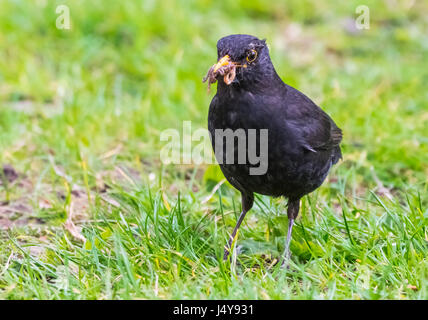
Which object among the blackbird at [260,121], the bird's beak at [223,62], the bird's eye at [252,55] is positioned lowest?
the blackbird at [260,121]

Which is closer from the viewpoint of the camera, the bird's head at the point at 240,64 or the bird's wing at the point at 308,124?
the bird's head at the point at 240,64

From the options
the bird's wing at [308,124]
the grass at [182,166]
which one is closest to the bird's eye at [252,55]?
the bird's wing at [308,124]

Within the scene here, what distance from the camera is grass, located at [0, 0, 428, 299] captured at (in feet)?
11.4

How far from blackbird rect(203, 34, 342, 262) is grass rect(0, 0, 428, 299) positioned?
0.35 m

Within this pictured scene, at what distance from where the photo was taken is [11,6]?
722cm

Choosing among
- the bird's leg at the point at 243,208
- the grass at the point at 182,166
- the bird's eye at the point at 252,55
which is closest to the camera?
the grass at the point at 182,166

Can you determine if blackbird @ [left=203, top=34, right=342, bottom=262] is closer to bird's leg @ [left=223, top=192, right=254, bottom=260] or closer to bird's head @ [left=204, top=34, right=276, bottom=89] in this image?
bird's head @ [left=204, top=34, right=276, bottom=89]

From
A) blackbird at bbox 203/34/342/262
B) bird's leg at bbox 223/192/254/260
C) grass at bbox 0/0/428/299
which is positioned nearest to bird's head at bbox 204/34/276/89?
blackbird at bbox 203/34/342/262

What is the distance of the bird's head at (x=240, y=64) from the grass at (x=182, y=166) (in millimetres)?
795

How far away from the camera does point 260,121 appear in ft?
11.8

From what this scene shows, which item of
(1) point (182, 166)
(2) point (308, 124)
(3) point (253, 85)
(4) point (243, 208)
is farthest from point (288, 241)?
(1) point (182, 166)

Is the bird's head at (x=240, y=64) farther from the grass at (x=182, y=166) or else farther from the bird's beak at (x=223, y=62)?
the grass at (x=182, y=166)

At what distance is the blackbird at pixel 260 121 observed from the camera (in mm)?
3576

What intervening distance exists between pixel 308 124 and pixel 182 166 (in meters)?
1.48
